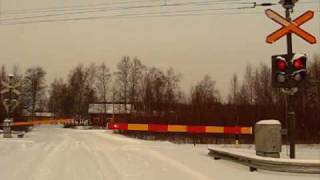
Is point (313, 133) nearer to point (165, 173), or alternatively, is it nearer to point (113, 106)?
point (165, 173)

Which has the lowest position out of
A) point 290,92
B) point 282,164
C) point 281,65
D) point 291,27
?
point 282,164

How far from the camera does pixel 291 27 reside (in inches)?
642

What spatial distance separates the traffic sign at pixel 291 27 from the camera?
53.5 feet

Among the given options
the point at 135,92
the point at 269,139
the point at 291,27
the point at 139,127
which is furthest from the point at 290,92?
the point at 135,92

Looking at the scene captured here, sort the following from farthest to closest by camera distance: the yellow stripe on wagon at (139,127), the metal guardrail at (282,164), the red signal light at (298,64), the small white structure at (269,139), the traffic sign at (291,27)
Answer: the yellow stripe on wagon at (139,127) < the traffic sign at (291,27) < the small white structure at (269,139) < the red signal light at (298,64) < the metal guardrail at (282,164)

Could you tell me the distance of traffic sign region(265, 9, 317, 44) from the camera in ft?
53.5

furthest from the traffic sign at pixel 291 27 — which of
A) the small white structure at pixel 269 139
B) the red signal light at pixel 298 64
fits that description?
the small white structure at pixel 269 139

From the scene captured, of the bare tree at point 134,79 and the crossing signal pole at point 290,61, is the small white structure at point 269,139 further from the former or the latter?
the bare tree at point 134,79

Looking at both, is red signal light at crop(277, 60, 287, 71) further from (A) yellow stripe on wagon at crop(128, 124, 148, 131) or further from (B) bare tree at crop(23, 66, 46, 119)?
(B) bare tree at crop(23, 66, 46, 119)

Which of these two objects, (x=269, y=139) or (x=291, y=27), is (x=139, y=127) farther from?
(x=291, y=27)

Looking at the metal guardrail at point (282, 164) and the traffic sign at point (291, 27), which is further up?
the traffic sign at point (291, 27)

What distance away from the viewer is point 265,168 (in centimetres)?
1473

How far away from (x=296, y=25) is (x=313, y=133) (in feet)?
94.7

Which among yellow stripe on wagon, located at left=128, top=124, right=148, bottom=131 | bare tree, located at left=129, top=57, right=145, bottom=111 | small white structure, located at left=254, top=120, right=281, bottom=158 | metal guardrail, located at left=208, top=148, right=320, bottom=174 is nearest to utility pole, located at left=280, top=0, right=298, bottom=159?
small white structure, located at left=254, top=120, right=281, bottom=158
